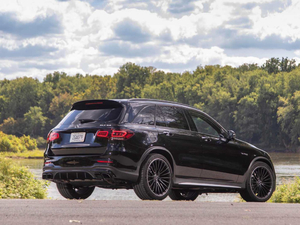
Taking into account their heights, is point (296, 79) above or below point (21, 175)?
above

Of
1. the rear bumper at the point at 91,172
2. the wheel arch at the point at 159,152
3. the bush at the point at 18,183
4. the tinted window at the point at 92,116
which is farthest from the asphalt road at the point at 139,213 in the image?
the bush at the point at 18,183

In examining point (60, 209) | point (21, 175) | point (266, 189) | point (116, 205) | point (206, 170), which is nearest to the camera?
point (60, 209)

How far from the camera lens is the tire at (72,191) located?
33.8ft

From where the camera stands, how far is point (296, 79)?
94438 mm

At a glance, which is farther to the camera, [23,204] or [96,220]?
[23,204]

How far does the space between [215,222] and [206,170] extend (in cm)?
323

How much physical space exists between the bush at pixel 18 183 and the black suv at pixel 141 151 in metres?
3.40

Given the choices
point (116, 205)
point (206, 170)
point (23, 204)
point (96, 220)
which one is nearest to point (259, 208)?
point (206, 170)

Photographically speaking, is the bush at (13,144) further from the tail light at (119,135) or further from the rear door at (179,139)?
the tail light at (119,135)

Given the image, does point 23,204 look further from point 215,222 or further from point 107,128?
point 215,222

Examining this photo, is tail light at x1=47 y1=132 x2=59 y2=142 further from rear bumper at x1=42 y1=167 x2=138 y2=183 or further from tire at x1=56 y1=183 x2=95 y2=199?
tire at x1=56 y1=183 x2=95 y2=199

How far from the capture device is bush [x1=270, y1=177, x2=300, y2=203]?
12.9 meters

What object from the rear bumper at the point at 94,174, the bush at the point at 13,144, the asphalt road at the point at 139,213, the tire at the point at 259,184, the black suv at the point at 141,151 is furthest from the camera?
the bush at the point at 13,144

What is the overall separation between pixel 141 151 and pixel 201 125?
1.75 m
